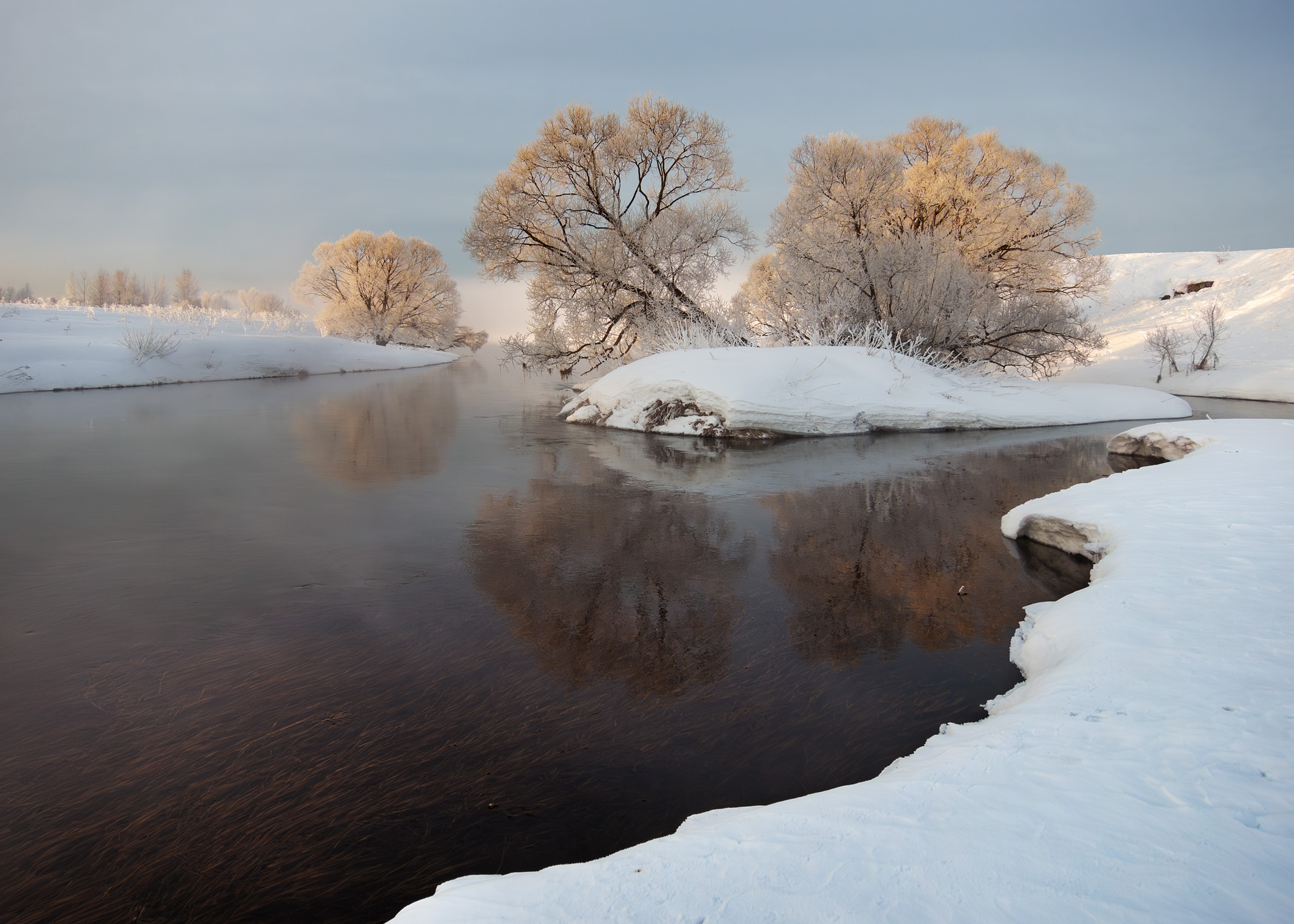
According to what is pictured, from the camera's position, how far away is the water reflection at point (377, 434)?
893 cm

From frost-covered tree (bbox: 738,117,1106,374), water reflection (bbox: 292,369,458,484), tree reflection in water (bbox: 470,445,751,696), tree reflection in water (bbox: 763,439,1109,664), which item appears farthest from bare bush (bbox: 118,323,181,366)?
tree reflection in water (bbox: 763,439,1109,664)

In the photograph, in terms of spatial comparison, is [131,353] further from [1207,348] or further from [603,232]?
[1207,348]

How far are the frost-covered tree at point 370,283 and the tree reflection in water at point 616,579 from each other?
3981 centimetres

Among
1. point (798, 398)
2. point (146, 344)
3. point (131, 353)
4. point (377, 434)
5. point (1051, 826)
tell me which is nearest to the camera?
point (1051, 826)

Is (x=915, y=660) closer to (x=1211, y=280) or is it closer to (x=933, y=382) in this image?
(x=933, y=382)

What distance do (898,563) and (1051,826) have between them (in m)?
A: 3.62

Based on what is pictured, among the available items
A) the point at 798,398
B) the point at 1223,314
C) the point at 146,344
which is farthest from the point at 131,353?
the point at 1223,314

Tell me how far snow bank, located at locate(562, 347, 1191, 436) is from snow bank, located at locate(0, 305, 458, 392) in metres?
14.9

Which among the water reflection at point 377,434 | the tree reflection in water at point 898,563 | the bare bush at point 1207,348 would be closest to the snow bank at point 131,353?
the water reflection at point 377,434

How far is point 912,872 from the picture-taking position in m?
1.69

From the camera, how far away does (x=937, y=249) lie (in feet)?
55.2

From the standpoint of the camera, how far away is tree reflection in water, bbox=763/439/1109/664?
4113 mm

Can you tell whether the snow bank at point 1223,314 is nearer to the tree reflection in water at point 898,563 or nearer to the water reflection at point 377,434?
the tree reflection in water at point 898,563

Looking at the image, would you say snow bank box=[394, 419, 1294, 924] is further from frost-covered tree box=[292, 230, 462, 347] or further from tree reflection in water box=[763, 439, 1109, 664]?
frost-covered tree box=[292, 230, 462, 347]
